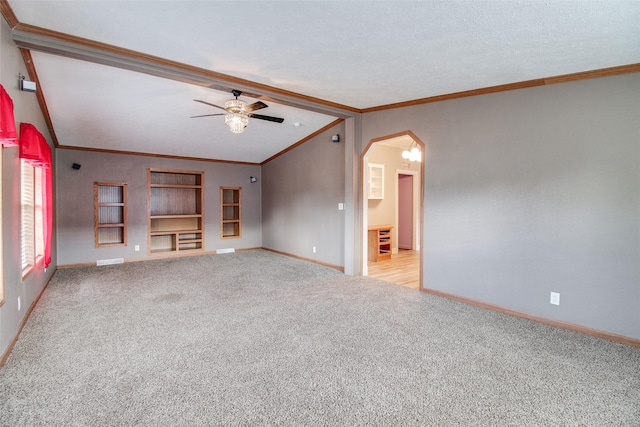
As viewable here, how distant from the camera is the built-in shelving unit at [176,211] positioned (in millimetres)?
7492

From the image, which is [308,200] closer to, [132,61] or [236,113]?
[236,113]

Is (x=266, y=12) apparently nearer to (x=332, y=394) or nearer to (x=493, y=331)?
(x=332, y=394)

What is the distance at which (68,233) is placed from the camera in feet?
20.7

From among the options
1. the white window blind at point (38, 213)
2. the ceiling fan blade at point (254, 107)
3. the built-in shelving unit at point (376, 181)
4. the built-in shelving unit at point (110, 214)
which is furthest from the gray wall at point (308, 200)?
the white window blind at point (38, 213)

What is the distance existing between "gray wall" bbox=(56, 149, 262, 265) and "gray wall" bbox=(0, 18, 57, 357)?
3267 millimetres

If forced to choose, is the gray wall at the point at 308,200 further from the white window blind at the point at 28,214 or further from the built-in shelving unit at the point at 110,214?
the white window blind at the point at 28,214

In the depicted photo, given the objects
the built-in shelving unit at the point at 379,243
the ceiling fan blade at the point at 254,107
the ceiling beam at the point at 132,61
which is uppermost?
the ceiling beam at the point at 132,61

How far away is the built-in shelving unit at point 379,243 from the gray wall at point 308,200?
1065 millimetres

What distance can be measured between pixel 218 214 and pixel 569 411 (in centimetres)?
734

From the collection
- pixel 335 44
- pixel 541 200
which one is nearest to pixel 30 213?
pixel 335 44

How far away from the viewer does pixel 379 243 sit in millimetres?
6891

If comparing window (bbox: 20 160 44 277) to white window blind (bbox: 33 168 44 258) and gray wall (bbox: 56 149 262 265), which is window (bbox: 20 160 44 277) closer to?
white window blind (bbox: 33 168 44 258)

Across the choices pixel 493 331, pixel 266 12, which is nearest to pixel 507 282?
pixel 493 331

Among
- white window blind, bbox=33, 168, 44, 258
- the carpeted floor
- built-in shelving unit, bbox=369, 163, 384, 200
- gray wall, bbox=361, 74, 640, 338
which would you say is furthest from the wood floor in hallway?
white window blind, bbox=33, 168, 44, 258
